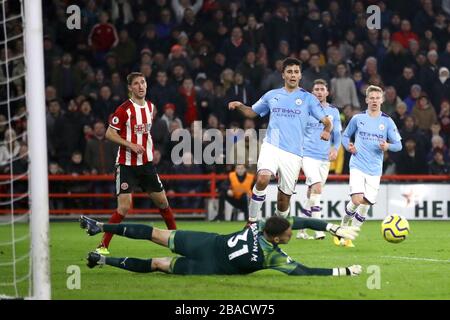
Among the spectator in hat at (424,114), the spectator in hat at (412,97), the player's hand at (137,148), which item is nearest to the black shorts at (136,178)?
the player's hand at (137,148)

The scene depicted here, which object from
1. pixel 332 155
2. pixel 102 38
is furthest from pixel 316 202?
pixel 102 38

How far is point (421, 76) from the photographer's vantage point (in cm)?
2206

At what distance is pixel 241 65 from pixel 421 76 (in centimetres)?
387

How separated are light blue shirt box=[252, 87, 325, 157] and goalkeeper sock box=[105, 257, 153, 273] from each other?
3.77 m

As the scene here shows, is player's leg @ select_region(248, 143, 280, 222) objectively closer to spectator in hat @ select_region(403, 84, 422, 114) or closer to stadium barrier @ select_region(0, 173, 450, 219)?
stadium barrier @ select_region(0, 173, 450, 219)

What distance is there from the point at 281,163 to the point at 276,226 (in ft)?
12.8

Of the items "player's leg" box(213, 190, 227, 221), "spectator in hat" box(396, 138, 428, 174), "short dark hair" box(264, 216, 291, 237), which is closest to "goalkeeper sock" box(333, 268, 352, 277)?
"short dark hair" box(264, 216, 291, 237)

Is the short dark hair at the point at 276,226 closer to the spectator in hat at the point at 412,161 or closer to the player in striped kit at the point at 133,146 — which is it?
the player in striped kit at the point at 133,146

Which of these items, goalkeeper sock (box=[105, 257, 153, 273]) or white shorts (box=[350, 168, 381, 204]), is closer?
goalkeeper sock (box=[105, 257, 153, 273])

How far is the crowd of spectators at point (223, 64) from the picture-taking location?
813 inches

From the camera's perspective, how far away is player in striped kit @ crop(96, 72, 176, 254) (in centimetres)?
1211

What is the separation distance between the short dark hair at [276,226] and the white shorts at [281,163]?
3.69 m

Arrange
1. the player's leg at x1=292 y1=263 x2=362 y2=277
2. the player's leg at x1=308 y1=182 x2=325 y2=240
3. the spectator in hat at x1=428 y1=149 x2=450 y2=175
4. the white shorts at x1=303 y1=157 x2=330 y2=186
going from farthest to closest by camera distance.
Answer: the spectator in hat at x1=428 y1=149 x2=450 y2=175, the white shorts at x1=303 y1=157 x2=330 y2=186, the player's leg at x1=308 y1=182 x2=325 y2=240, the player's leg at x1=292 y1=263 x2=362 y2=277

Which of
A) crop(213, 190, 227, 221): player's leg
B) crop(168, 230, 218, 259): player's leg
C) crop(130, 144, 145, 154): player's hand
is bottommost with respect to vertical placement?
crop(213, 190, 227, 221): player's leg
